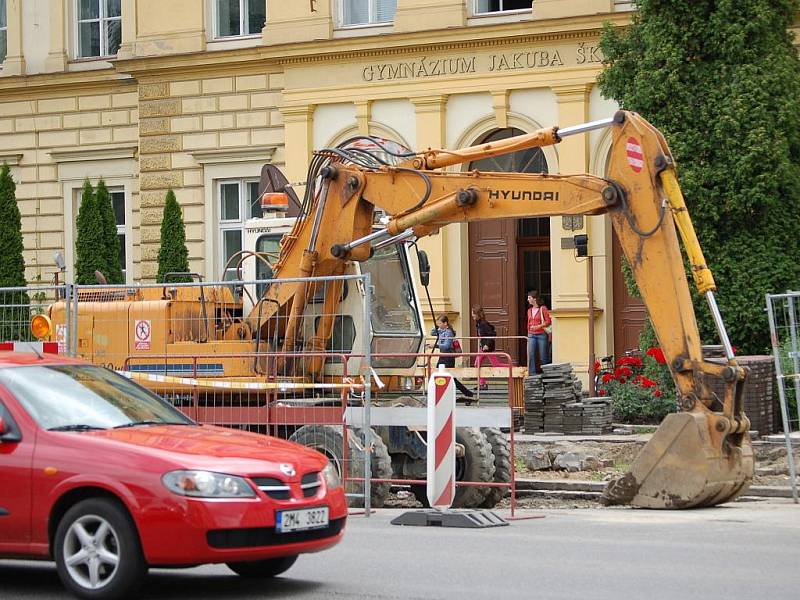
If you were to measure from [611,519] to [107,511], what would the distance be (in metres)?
6.11

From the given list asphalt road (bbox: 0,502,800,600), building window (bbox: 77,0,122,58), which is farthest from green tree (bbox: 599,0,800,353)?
building window (bbox: 77,0,122,58)

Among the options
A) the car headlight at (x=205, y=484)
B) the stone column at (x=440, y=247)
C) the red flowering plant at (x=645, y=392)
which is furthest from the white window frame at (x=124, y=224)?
the car headlight at (x=205, y=484)

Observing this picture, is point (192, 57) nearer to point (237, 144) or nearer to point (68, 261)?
point (237, 144)

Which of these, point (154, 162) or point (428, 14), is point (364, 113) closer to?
point (428, 14)

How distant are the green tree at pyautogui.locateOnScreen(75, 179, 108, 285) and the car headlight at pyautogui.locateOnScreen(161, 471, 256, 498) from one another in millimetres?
23464

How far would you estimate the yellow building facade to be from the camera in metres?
28.9

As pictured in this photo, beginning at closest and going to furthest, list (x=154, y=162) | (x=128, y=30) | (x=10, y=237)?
(x=154, y=162), (x=10, y=237), (x=128, y=30)

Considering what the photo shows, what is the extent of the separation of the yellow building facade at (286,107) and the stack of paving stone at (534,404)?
513 centimetres

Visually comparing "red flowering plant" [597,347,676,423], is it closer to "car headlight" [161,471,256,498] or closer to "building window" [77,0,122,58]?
"building window" [77,0,122,58]

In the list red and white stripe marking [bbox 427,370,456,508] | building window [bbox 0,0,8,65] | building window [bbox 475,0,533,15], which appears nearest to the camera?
red and white stripe marking [bbox 427,370,456,508]

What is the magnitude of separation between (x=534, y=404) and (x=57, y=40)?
16020 millimetres

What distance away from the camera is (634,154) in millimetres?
15438

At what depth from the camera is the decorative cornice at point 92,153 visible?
3375cm

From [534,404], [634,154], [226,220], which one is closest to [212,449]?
[634,154]
